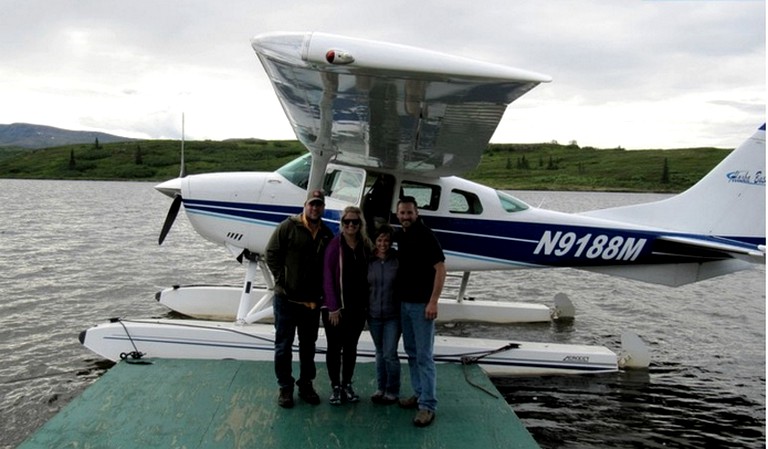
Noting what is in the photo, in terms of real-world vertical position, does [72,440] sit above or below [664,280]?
below

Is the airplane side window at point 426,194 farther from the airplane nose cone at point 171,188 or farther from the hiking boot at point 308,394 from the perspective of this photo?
the hiking boot at point 308,394

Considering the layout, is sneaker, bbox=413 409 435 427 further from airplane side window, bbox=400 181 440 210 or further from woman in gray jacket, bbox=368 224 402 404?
airplane side window, bbox=400 181 440 210

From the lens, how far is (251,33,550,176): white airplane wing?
143 inches

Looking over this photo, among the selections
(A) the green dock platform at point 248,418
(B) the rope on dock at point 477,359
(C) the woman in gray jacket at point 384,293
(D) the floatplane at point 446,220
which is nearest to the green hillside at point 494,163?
(D) the floatplane at point 446,220

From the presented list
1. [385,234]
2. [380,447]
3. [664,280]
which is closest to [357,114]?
[385,234]

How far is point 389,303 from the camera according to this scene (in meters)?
4.46

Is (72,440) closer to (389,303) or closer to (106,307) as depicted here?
(389,303)

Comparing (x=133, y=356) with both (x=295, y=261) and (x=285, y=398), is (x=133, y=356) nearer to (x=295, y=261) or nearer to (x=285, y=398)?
(x=285, y=398)

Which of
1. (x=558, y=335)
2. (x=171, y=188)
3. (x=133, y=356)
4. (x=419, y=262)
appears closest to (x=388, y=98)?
(x=419, y=262)

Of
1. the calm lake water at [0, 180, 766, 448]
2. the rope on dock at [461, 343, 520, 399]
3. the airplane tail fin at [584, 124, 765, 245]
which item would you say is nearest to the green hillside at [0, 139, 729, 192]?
the calm lake water at [0, 180, 766, 448]

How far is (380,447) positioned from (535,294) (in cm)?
1017

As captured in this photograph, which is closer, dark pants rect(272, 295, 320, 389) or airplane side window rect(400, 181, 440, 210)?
dark pants rect(272, 295, 320, 389)

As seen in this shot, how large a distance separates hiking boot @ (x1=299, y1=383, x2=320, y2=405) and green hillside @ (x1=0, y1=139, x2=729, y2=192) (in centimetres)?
5630

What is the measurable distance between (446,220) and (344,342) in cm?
303
